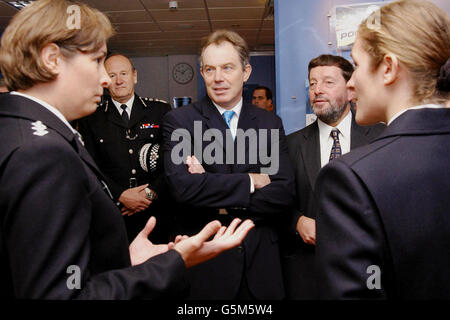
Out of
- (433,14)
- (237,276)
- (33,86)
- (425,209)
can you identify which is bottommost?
(237,276)

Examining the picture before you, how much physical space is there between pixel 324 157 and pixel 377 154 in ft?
3.88

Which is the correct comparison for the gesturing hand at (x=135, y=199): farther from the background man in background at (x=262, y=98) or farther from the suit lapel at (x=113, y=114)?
the background man in background at (x=262, y=98)

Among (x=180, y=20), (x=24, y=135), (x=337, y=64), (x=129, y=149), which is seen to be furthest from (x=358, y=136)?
(x=180, y=20)

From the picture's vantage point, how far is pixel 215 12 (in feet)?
21.4

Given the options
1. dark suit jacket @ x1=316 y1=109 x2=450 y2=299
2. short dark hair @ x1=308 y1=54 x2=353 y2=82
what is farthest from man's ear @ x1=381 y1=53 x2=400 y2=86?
short dark hair @ x1=308 y1=54 x2=353 y2=82

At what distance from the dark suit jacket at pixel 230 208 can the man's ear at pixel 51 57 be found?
944 millimetres

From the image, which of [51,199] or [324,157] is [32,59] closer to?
[51,199]

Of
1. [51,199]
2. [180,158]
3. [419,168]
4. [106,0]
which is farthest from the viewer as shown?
[106,0]

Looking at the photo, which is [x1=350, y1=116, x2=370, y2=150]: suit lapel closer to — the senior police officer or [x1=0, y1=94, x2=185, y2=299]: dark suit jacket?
the senior police officer

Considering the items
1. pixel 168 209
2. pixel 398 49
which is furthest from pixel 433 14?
pixel 168 209

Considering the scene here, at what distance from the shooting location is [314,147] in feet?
7.01

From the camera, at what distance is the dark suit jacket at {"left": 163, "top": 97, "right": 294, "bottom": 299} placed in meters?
1.78

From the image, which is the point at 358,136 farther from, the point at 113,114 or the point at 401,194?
the point at 113,114

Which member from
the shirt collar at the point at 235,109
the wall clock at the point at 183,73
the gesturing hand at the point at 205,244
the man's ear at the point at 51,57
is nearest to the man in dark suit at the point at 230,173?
the shirt collar at the point at 235,109
